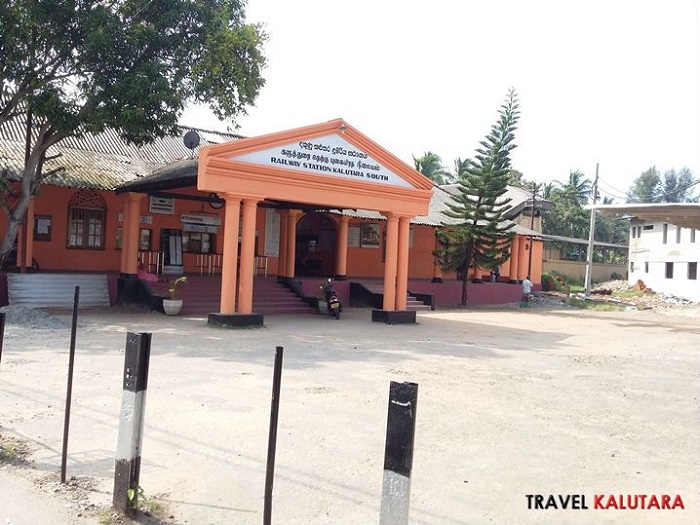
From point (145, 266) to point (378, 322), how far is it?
738 cm

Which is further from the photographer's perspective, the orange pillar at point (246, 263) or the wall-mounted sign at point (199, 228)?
the wall-mounted sign at point (199, 228)

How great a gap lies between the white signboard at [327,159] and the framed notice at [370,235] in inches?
364

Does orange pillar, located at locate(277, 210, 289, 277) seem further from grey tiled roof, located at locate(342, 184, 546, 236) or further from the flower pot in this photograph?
the flower pot

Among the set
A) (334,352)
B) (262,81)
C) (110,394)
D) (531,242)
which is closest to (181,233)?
(262,81)

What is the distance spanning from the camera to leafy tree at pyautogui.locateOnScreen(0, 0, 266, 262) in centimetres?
1343

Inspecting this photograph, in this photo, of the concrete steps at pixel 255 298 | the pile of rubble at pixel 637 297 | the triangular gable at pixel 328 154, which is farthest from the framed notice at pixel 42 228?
the pile of rubble at pixel 637 297

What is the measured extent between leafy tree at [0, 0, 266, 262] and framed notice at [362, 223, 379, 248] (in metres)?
10.5

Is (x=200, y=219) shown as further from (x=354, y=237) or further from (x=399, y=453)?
(x=399, y=453)

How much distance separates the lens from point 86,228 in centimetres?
1945

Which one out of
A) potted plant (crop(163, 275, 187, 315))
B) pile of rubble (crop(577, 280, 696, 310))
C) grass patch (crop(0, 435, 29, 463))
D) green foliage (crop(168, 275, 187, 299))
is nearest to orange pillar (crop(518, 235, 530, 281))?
pile of rubble (crop(577, 280, 696, 310))

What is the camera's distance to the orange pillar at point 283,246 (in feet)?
66.3

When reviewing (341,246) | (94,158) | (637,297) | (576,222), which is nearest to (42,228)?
(94,158)

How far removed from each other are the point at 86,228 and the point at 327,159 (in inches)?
337

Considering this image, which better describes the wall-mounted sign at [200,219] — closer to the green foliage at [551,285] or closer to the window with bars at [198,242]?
the window with bars at [198,242]
